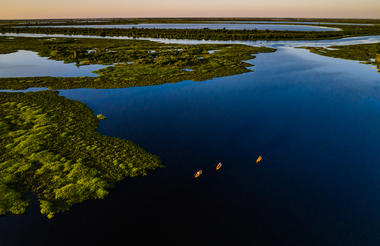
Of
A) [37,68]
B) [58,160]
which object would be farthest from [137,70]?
[58,160]

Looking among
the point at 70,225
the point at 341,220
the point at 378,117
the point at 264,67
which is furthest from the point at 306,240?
the point at 264,67

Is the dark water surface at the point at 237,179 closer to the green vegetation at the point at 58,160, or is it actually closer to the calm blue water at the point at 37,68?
the green vegetation at the point at 58,160

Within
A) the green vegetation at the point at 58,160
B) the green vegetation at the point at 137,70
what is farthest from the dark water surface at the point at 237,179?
the green vegetation at the point at 137,70

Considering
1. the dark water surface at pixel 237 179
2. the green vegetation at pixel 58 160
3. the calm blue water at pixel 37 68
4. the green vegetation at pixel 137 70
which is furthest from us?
the calm blue water at pixel 37 68

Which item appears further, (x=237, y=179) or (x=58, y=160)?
(x=58, y=160)

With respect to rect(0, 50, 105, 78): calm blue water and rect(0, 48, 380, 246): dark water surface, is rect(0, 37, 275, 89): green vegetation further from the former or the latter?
rect(0, 48, 380, 246): dark water surface

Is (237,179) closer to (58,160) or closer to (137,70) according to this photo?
(58,160)

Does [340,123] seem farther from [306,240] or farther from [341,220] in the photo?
[306,240]
